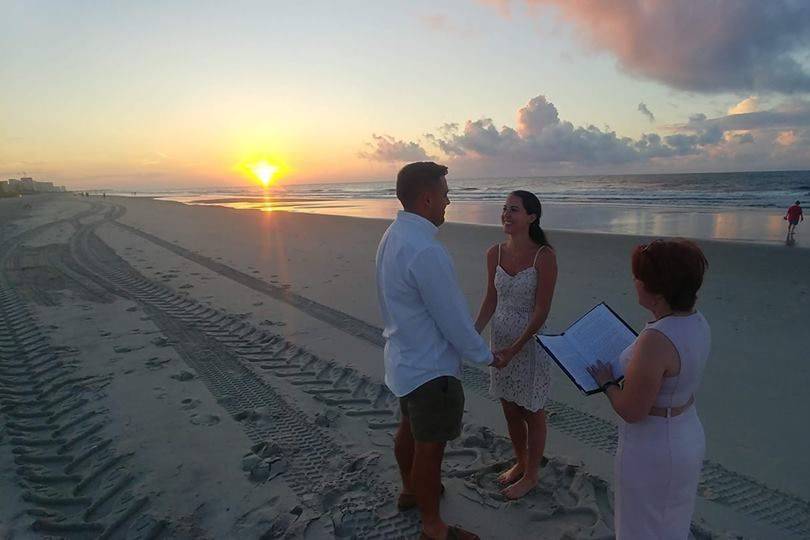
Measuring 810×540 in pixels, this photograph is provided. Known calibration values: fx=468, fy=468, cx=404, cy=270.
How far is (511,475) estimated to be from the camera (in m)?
3.06

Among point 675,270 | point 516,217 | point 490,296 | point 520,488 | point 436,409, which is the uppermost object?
point 516,217

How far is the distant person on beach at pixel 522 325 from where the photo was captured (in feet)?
9.09

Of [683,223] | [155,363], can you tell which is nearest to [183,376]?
[155,363]

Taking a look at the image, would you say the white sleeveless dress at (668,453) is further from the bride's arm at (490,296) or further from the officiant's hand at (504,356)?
the bride's arm at (490,296)

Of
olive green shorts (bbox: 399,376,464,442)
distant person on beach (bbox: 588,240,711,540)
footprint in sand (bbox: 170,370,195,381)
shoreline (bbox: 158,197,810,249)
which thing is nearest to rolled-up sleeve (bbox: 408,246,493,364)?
olive green shorts (bbox: 399,376,464,442)

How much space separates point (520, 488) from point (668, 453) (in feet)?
4.65

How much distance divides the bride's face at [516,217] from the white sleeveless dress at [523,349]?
186 millimetres

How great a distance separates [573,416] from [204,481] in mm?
2933

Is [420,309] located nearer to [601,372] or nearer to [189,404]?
[601,372]

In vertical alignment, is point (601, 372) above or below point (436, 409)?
above

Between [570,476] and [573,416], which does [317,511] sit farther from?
[573,416]

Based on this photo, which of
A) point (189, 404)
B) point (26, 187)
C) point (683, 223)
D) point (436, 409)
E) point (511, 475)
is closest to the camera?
point (436, 409)

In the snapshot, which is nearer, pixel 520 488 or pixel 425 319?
pixel 425 319

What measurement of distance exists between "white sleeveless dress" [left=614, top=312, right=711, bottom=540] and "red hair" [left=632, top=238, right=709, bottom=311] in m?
0.08
